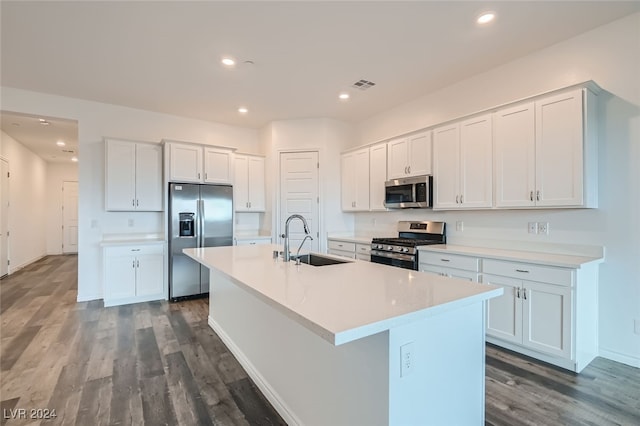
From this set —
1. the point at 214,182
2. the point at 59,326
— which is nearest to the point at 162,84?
the point at 214,182

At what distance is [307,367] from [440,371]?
0.71m

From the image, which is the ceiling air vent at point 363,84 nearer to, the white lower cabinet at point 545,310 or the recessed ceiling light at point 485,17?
the recessed ceiling light at point 485,17

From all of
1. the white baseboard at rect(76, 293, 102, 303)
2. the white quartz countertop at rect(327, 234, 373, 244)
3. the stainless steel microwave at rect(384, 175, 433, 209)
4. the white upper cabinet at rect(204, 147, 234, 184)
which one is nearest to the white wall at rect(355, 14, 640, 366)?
the stainless steel microwave at rect(384, 175, 433, 209)

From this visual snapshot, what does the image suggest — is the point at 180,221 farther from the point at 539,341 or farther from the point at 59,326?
the point at 539,341

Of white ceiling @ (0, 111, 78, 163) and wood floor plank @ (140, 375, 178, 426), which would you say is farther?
white ceiling @ (0, 111, 78, 163)

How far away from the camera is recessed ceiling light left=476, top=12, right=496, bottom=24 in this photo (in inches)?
97.6

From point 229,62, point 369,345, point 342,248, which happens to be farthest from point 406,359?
point 342,248

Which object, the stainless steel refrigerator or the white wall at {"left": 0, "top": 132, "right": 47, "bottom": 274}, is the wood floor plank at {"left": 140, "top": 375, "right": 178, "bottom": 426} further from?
the white wall at {"left": 0, "top": 132, "right": 47, "bottom": 274}

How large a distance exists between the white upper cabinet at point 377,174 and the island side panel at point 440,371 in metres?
2.95

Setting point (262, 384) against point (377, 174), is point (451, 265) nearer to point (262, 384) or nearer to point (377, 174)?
point (377, 174)

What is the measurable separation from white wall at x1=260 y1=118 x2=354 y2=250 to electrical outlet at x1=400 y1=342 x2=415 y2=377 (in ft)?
12.5

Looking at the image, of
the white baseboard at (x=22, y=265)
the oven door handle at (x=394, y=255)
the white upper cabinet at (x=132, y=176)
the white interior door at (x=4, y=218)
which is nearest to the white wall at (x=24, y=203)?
the white baseboard at (x=22, y=265)

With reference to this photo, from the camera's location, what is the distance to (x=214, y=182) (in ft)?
15.9

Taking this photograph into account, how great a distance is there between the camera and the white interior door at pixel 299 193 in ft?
16.9
